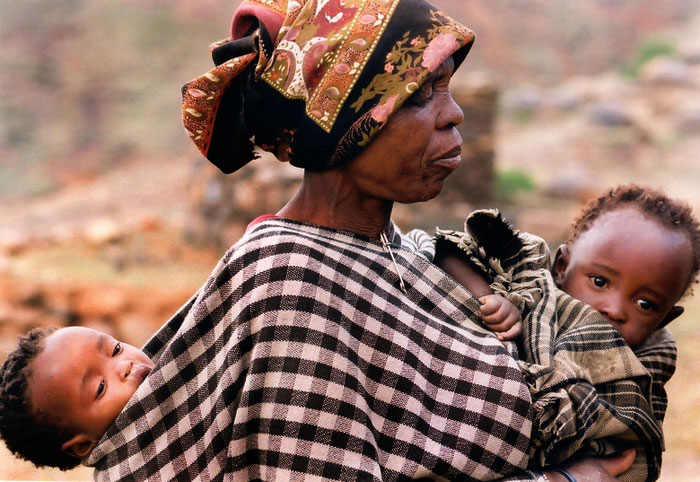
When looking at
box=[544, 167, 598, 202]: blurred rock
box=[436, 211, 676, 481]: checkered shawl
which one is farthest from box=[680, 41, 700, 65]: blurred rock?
box=[436, 211, 676, 481]: checkered shawl

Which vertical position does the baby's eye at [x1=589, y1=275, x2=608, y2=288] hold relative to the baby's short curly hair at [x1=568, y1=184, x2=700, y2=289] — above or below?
below

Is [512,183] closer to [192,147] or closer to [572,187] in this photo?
[572,187]

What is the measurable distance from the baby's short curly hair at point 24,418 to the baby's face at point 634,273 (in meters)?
1.54

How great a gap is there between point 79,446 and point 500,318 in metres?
1.18

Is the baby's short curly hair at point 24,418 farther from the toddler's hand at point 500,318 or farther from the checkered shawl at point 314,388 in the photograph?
the toddler's hand at point 500,318

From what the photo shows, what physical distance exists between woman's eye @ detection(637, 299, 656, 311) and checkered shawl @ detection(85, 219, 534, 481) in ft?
1.73

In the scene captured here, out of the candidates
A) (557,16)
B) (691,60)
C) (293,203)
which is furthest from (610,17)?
(293,203)

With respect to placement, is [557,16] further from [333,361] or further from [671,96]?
[333,361]

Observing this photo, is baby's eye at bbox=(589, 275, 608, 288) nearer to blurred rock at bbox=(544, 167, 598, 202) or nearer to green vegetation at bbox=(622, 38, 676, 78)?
blurred rock at bbox=(544, 167, 598, 202)

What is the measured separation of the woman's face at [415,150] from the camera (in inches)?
94.6

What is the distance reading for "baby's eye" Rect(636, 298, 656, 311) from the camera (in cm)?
268

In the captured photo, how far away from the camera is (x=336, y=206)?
8.24ft

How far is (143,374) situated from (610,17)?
14061 millimetres

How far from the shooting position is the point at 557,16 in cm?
1485
